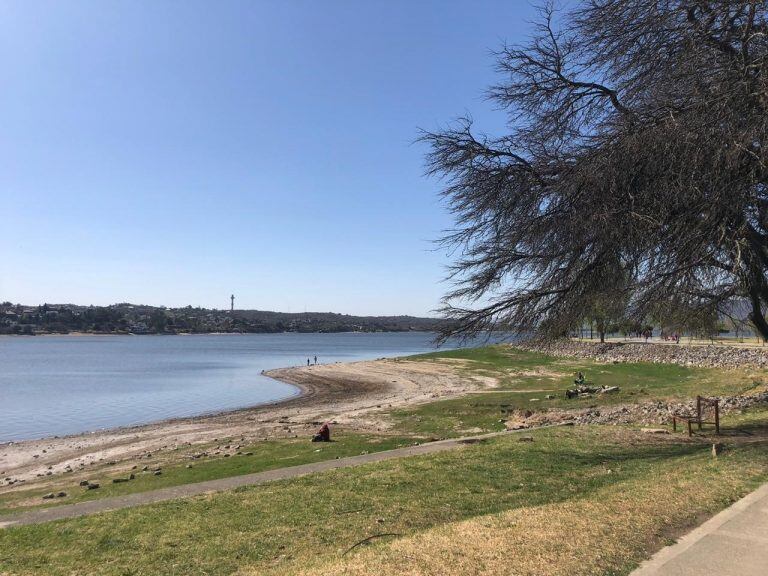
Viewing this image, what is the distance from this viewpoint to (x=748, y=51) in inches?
307

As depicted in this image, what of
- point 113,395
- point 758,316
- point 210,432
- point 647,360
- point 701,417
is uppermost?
point 758,316

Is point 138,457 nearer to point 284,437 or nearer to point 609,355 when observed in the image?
point 284,437

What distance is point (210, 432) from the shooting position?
81.7 feet

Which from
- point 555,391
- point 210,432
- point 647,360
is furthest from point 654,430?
point 647,360

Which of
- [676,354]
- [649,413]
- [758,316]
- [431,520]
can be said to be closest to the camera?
[431,520]

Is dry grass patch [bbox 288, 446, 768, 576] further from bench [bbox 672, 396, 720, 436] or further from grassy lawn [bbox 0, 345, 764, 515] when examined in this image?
grassy lawn [bbox 0, 345, 764, 515]

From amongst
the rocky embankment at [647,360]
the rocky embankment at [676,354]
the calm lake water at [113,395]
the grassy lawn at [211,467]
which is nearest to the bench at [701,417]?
the rocky embankment at [647,360]

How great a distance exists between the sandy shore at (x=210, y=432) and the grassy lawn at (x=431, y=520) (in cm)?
1078

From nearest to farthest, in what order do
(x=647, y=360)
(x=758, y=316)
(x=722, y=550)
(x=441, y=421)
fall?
(x=722, y=550), (x=758, y=316), (x=441, y=421), (x=647, y=360)

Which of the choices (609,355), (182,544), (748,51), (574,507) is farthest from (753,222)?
(609,355)

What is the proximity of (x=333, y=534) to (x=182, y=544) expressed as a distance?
6.02 ft

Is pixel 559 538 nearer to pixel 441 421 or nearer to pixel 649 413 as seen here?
pixel 649 413

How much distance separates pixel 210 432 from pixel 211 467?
32.6ft

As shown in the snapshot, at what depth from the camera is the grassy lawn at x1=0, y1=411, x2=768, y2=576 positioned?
5.19 metres
